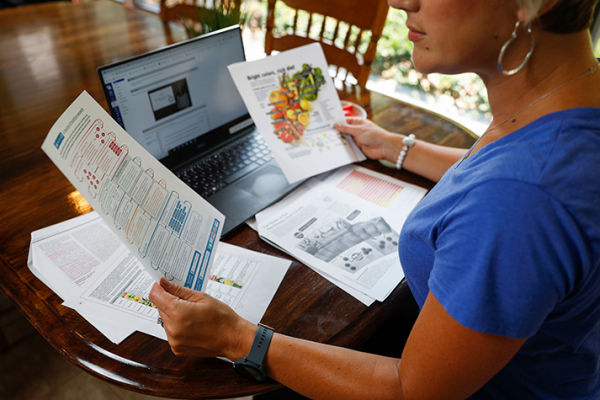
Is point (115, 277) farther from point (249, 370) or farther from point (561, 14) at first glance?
point (561, 14)

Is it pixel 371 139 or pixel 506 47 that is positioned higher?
pixel 506 47

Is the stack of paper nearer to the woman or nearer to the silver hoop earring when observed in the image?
the woman

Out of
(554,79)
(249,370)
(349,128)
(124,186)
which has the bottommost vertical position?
(249,370)

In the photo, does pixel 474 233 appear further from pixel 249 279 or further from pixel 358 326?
pixel 249 279

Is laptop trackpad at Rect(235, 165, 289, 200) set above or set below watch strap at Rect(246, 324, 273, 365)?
above

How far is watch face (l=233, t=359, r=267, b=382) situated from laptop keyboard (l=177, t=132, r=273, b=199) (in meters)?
0.44

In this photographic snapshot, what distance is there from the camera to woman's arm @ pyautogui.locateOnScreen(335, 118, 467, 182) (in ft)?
3.47

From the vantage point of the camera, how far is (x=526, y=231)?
1.60 feet

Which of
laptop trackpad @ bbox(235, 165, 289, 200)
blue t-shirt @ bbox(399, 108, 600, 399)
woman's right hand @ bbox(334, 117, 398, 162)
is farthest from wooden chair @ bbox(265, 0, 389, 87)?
blue t-shirt @ bbox(399, 108, 600, 399)

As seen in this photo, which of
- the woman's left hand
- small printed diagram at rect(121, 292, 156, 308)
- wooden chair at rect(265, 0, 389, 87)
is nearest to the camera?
the woman's left hand

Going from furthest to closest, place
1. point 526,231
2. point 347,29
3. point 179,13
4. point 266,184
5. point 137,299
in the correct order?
point 179,13 → point 347,29 → point 266,184 → point 137,299 → point 526,231

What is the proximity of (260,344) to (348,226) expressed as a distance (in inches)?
14.0

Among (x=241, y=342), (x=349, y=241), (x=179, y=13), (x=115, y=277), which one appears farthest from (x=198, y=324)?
(x=179, y=13)

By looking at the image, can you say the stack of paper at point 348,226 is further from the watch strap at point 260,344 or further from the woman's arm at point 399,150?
the watch strap at point 260,344
